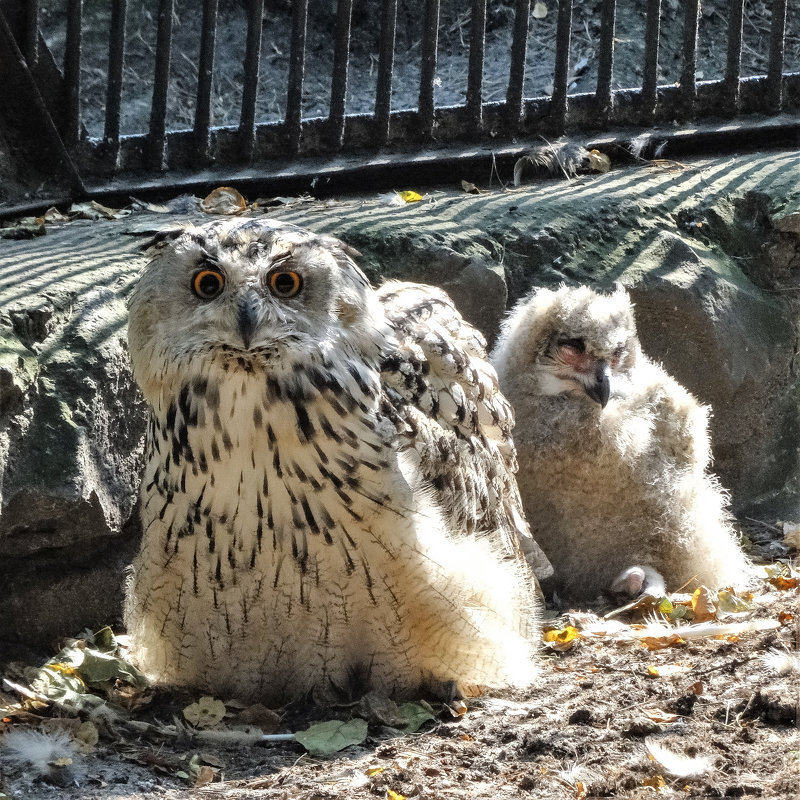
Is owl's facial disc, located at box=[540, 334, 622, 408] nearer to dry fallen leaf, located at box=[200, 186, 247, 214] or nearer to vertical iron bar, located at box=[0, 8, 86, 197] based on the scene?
dry fallen leaf, located at box=[200, 186, 247, 214]

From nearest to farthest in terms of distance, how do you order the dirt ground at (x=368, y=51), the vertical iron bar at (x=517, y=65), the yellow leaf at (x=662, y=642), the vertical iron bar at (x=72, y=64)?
the yellow leaf at (x=662, y=642), the vertical iron bar at (x=72, y=64), the vertical iron bar at (x=517, y=65), the dirt ground at (x=368, y=51)

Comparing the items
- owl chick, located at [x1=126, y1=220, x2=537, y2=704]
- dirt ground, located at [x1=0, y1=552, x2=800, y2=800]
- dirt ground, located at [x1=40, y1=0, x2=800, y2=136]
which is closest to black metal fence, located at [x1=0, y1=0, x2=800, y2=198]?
dirt ground, located at [x1=40, y1=0, x2=800, y2=136]

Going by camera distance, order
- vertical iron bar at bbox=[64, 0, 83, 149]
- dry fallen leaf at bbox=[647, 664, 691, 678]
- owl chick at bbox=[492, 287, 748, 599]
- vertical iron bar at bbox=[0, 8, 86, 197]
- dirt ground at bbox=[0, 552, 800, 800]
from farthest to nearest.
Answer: vertical iron bar at bbox=[64, 0, 83, 149], vertical iron bar at bbox=[0, 8, 86, 197], owl chick at bbox=[492, 287, 748, 599], dry fallen leaf at bbox=[647, 664, 691, 678], dirt ground at bbox=[0, 552, 800, 800]

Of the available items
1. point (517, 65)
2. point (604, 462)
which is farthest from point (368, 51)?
point (604, 462)

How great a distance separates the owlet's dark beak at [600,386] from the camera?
482 centimetres

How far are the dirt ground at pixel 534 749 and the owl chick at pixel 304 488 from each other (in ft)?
0.65

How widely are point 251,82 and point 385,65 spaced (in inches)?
28.6

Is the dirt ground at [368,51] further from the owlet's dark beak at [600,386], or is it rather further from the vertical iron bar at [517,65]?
the owlet's dark beak at [600,386]

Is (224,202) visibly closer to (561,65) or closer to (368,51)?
(561,65)

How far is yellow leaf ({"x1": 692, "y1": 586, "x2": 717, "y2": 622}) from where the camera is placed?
15.1 feet

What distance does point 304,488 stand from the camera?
331 centimetres

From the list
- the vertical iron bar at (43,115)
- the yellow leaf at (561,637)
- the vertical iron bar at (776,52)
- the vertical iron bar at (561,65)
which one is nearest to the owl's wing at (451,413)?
the yellow leaf at (561,637)

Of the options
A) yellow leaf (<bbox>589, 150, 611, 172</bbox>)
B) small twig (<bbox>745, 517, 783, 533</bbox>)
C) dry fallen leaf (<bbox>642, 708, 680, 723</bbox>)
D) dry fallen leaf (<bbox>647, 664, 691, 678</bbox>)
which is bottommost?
small twig (<bbox>745, 517, 783, 533</bbox>)

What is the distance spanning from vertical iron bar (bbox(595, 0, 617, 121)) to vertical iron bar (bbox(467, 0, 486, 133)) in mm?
707
